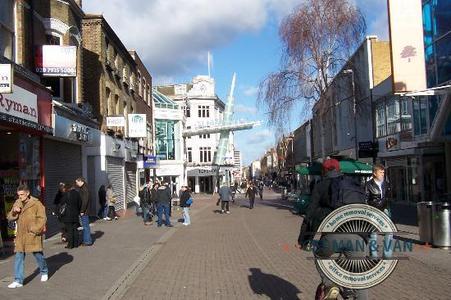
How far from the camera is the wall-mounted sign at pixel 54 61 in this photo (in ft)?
55.8

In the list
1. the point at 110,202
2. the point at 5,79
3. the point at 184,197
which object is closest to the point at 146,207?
the point at 184,197

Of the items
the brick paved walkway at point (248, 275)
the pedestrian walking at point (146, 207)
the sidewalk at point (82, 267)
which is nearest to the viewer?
the brick paved walkway at point (248, 275)

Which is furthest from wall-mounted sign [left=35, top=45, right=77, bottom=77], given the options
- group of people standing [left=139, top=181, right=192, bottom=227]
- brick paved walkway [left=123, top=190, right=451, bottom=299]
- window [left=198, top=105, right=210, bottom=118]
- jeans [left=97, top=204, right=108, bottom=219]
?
window [left=198, top=105, right=210, bottom=118]

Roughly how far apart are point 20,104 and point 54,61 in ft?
11.7

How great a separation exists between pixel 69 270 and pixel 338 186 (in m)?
6.86

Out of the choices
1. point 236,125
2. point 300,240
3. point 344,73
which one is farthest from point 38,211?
point 236,125

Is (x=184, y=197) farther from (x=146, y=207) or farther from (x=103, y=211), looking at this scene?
(x=103, y=211)

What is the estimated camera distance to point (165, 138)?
6575cm

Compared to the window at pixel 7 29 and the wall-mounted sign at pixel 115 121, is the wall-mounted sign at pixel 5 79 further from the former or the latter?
the wall-mounted sign at pixel 115 121

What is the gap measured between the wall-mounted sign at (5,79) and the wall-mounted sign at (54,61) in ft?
16.9

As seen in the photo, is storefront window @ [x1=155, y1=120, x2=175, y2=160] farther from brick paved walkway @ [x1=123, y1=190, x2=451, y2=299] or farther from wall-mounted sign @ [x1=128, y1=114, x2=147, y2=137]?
brick paved walkway @ [x1=123, y1=190, x2=451, y2=299]

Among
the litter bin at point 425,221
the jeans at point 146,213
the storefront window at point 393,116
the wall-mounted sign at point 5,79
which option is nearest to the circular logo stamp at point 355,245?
the litter bin at point 425,221

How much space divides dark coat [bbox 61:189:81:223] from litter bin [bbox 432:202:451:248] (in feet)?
27.3

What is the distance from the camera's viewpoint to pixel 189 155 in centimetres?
8494
